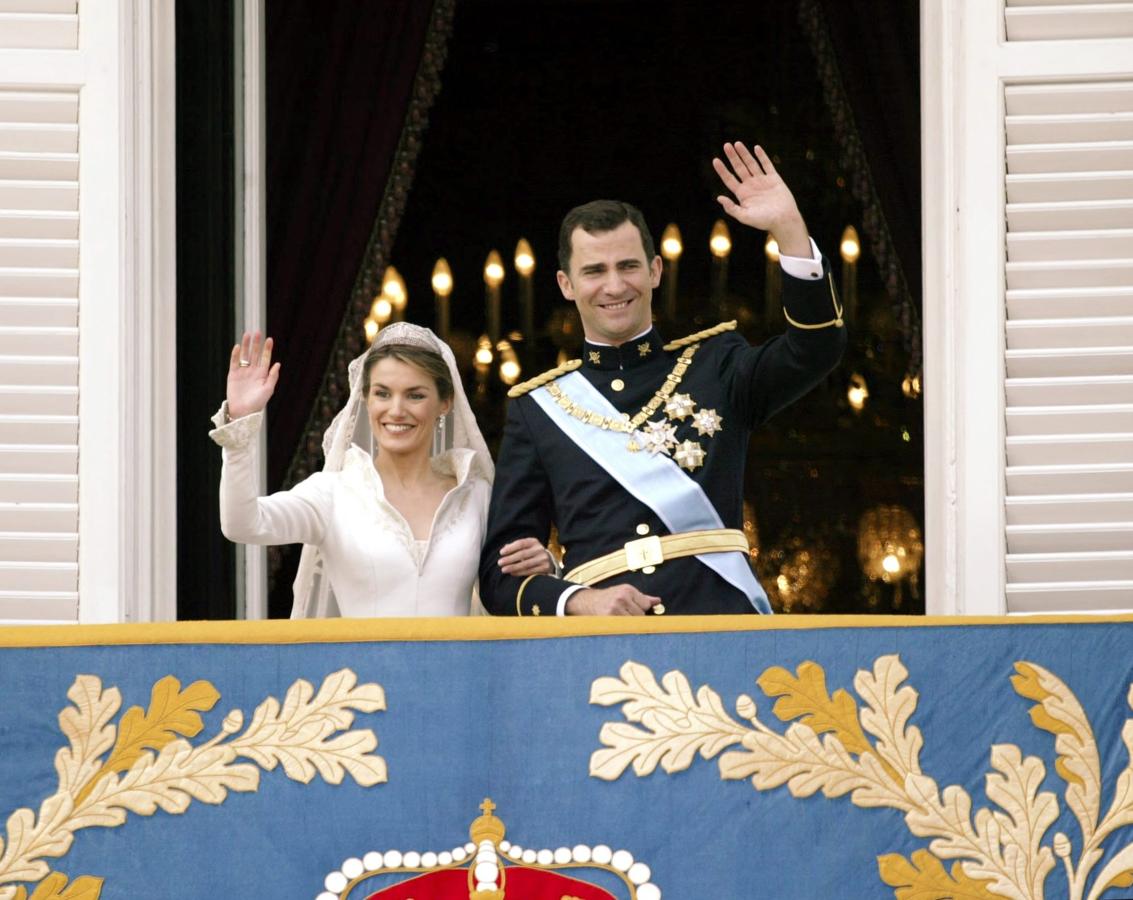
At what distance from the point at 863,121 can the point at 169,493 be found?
3502 millimetres

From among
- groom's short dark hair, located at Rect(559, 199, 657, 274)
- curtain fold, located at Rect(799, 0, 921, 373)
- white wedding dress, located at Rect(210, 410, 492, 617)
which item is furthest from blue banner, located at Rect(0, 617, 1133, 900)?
curtain fold, located at Rect(799, 0, 921, 373)

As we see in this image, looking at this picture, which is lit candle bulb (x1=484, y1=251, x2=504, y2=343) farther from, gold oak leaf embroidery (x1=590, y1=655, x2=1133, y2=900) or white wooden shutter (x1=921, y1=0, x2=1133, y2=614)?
gold oak leaf embroidery (x1=590, y1=655, x2=1133, y2=900)

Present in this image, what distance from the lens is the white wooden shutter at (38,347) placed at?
159 inches

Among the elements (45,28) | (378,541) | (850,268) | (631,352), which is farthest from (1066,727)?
(850,268)

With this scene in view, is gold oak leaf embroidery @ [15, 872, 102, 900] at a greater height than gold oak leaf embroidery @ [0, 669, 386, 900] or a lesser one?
lesser

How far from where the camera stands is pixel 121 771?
338 centimetres

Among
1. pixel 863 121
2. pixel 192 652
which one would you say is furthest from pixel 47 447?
pixel 863 121

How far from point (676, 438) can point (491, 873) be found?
1.08 m

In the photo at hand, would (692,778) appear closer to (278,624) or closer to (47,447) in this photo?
(278,624)

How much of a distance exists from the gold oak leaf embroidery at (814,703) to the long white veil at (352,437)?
3.80 ft

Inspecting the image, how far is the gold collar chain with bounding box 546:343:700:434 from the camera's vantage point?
4047 millimetres

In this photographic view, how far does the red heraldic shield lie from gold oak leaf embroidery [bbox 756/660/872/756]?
44cm

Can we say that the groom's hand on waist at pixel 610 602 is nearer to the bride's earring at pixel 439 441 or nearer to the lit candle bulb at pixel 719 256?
the bride's earring at pixel 439 441

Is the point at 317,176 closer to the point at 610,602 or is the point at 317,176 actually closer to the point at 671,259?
the point at 671,259
